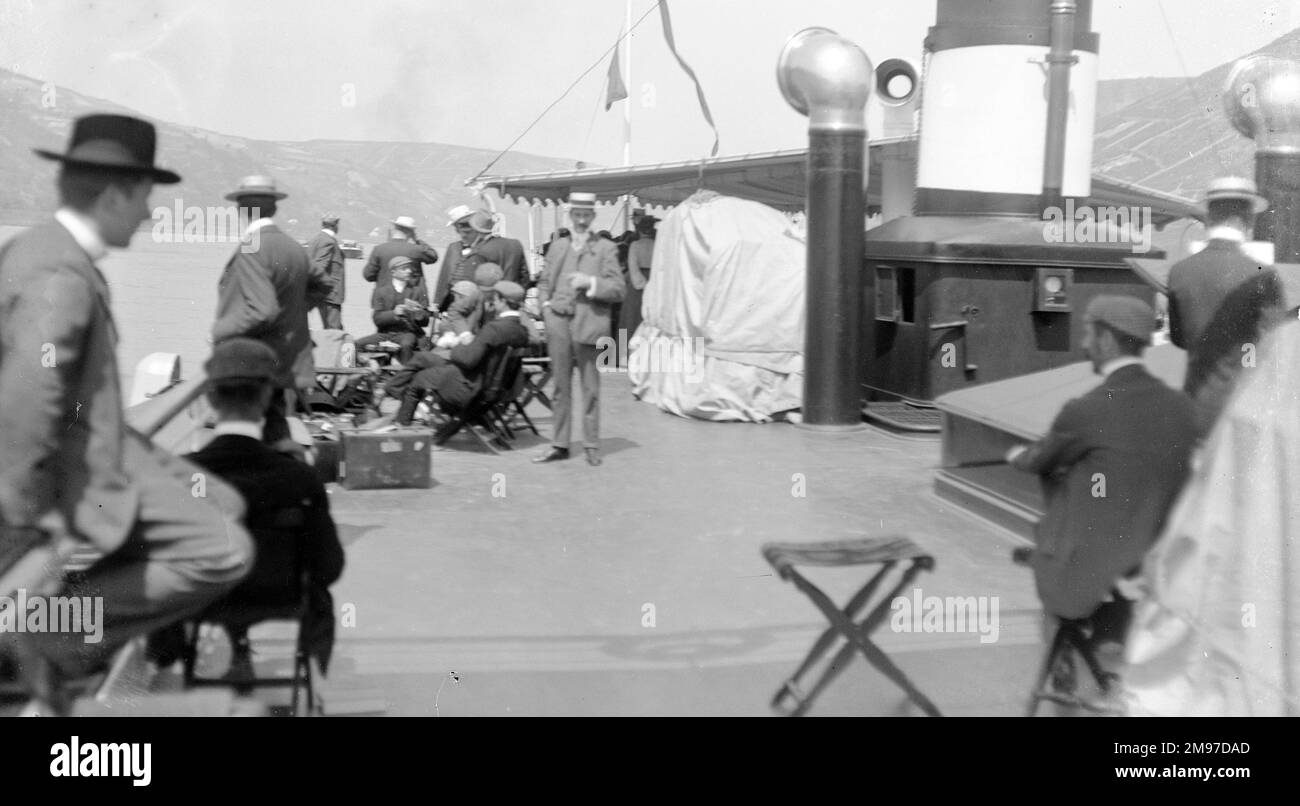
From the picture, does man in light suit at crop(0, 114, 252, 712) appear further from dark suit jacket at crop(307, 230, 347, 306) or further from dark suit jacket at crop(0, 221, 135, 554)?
dark suit jacket at crop(307, 230, 347, 306)

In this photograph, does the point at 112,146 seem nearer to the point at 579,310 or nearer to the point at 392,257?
the point at 579,310

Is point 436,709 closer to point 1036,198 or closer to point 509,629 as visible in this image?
point 509,629

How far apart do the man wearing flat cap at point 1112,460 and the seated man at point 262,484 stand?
2.29m

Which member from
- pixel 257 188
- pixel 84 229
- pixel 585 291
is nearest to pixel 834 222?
pixel 585 291

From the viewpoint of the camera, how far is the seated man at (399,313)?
11911 millimetres

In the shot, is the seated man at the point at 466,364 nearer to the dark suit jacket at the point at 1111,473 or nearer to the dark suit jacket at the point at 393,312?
the dark suit jacket at the point at 393,312

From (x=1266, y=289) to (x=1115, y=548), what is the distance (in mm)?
1635

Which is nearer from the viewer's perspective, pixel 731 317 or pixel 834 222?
pixel 834 222

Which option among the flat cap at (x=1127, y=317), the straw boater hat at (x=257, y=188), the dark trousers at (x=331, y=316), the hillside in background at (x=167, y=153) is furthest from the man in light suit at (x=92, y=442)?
the dark trousers at (x=331, y=316)

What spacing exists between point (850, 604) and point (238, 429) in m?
2.09

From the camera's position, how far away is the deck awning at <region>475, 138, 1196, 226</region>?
55.8ft

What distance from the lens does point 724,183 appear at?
62.8 feet
